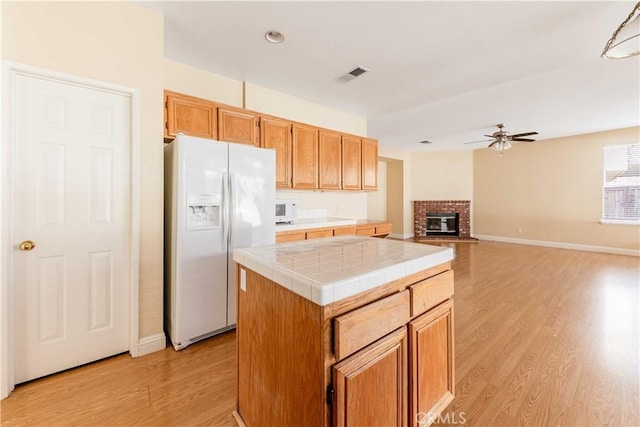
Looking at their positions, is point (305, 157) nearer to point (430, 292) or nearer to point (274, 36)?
point (274, 36)

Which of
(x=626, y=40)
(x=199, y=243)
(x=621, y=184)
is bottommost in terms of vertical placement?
(x=199, y=243)

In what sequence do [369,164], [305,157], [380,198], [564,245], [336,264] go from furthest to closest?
[380,198], [564,245], [369,164], [305,157], [336,264]

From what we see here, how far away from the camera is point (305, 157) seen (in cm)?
358

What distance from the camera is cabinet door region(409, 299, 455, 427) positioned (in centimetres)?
123

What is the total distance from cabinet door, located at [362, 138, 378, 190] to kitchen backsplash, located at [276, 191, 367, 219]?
14.3 inches

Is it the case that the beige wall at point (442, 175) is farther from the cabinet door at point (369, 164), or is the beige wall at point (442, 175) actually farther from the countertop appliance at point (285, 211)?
the countertop appliance at point (285, 211)

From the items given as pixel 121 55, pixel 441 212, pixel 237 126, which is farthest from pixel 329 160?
pixel 441 212

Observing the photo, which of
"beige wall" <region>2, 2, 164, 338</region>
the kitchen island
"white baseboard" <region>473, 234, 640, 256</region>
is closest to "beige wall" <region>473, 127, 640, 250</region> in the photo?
"white baseboard" <region>473, 234, 640, 256</region>

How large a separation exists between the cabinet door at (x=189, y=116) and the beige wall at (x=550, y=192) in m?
7.69

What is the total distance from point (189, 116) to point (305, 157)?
4.81 feet

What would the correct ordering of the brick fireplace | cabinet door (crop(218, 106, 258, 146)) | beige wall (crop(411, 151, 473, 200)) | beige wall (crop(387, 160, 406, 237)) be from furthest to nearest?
beige wall (crop(387, 160, 406, 237)) → beige wall (crop(411, 151, 473, 200)) → the brick fireplace → cabinet door (crop(218, 106, 258, 146))

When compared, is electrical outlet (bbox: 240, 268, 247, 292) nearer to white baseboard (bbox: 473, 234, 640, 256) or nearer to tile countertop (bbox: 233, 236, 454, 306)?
tile countertop (bbox: 233, 236, 454, 306)

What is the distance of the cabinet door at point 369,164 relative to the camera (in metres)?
4.39

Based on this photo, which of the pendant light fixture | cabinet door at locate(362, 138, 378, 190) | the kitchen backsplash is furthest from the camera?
cabinet door at locate(362, 138, 378, 190)
